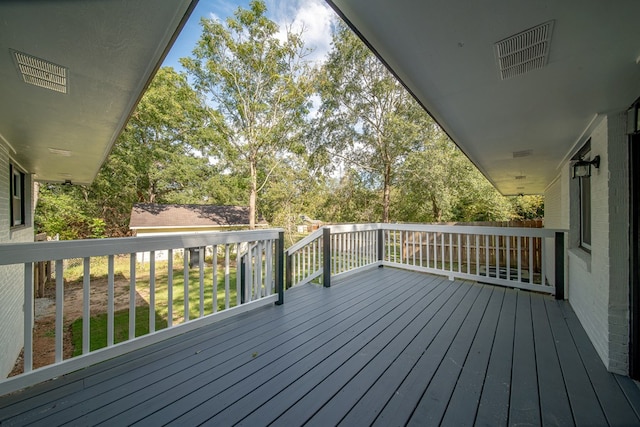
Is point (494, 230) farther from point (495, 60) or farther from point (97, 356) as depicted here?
point (97, 356)

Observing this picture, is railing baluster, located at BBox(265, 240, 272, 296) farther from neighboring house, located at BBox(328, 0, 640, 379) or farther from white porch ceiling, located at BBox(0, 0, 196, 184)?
neighboring house, located at BBox(328, 0, 640, 379)

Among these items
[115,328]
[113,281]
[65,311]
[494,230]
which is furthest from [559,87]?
[65,311]

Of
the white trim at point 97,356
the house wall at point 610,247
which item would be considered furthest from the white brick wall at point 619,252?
the white trim at point 97,356

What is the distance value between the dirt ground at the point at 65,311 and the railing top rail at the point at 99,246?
3352 millimetres

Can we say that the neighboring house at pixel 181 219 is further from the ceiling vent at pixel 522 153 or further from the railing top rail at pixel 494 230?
the ceiling vent at pixel 522 153

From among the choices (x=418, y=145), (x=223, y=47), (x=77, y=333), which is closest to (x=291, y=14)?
(x=223, y=47)

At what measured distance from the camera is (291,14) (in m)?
11.0

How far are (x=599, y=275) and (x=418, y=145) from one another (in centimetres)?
1000

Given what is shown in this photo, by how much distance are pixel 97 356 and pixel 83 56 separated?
226 cm

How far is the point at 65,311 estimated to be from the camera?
21.6 ft

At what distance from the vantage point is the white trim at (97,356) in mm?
1694

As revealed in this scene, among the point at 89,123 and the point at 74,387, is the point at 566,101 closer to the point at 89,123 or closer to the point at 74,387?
the point at 74,387

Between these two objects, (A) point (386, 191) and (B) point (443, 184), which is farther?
(A) point (386, 191)

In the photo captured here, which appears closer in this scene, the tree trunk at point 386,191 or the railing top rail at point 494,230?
the railing top rail at point 494,230
